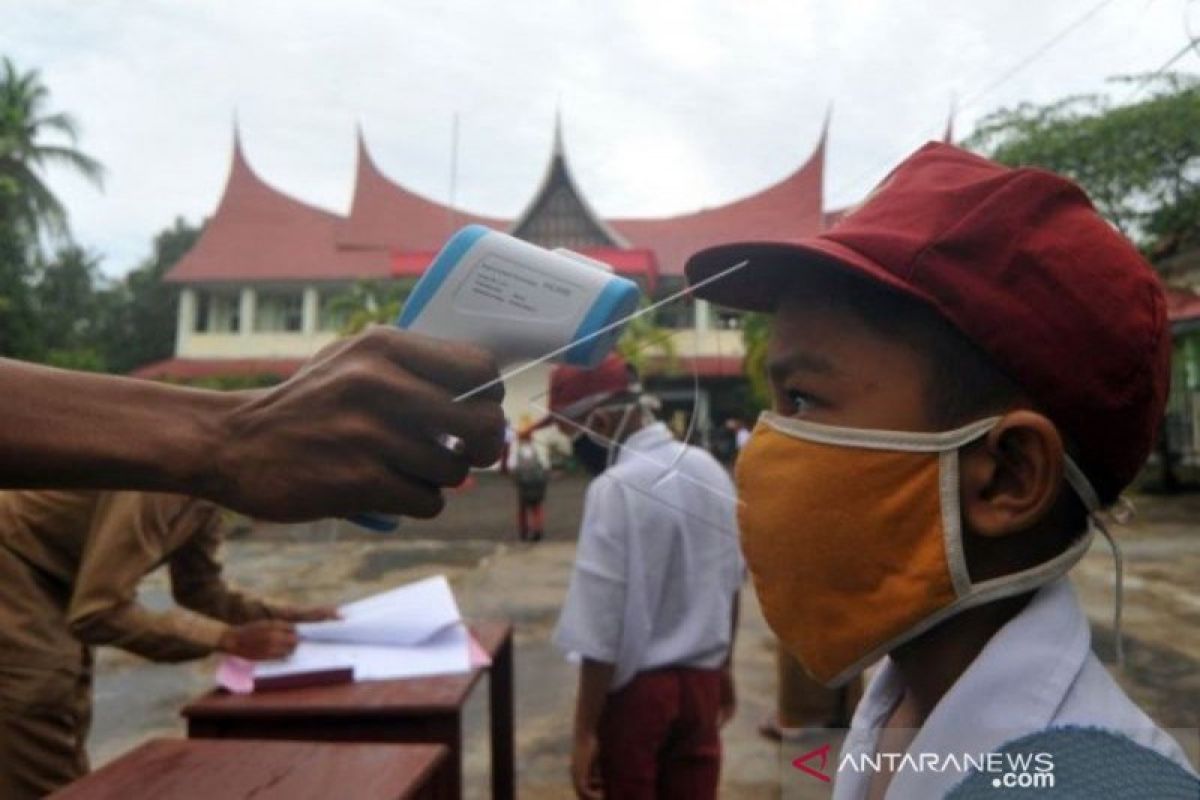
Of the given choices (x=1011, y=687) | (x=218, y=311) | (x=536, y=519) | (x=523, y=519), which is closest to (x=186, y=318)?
(x=218, y=311)

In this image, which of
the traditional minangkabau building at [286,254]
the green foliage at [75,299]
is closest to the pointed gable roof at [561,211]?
the traditional minangkabau building at [286,254]

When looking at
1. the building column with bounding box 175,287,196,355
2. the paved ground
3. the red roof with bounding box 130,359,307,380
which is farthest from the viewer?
the building column with bounding box 175,287,196,355

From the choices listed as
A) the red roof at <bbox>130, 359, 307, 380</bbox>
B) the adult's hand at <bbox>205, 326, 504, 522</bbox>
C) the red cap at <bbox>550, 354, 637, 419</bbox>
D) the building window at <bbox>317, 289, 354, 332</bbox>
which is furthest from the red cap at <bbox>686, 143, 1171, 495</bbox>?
the red roof at <bbox>130, 359, 307, 380</bbox>

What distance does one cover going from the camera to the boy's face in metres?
0.96

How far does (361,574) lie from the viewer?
324 inches

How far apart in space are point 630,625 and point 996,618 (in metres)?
1.34

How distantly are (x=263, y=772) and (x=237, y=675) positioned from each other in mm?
532

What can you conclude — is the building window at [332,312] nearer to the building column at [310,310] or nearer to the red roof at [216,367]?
the building column at [310,310]

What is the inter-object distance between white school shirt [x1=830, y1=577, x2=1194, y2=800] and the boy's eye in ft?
1.01

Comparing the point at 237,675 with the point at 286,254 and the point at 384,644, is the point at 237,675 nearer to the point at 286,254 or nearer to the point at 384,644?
the point at 384,644

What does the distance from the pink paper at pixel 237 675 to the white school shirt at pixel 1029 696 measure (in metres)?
1.34

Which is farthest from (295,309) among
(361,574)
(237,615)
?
(237,615)

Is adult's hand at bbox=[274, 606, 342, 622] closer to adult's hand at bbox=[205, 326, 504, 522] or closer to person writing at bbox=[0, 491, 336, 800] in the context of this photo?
person writing at bbox=[0, 491, 336, 800]

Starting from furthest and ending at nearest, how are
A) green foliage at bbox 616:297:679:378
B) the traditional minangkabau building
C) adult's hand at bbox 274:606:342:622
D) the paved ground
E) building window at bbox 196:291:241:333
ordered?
building window at bbox 196:291:241:333
the traditional minangkabau building
the paved ground
adult's hand at bbox 274:606:342:622
green foliage at bbox 616:297:679:378
